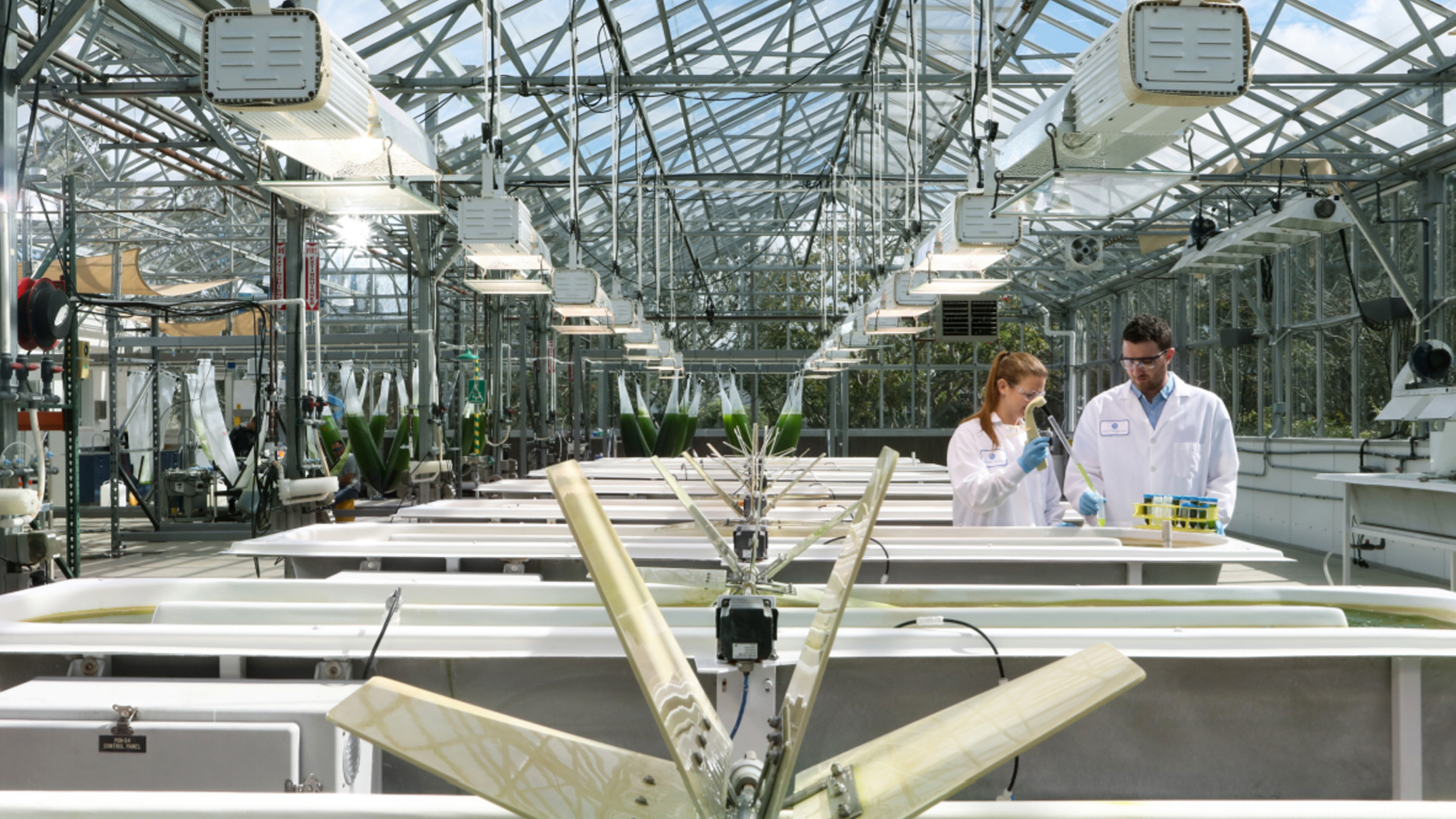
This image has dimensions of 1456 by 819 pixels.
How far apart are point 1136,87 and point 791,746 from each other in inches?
76.2

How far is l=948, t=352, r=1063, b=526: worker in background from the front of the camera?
3.37m

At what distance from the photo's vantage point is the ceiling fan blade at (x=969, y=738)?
0.73m

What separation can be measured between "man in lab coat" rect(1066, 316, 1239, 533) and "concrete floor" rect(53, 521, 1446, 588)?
141 inches

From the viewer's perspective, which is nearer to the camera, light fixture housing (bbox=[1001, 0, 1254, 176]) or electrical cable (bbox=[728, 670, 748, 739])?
electrical cable (bbox=[728, 670, 748, 739])

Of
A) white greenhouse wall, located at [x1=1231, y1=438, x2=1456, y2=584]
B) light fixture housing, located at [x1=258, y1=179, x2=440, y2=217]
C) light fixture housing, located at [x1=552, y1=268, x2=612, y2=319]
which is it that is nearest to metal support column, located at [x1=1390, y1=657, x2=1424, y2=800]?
light fixture housing, located at [x1=258, y1=179, x2=440, y2=217]

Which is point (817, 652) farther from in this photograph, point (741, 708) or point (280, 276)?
point (280, 276)

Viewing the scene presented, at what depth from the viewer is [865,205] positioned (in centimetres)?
1422

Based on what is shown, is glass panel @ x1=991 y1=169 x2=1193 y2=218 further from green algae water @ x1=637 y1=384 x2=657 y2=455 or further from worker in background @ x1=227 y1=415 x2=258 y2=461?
worker in background @ x1=227 y1=415 x2=258 y2=461

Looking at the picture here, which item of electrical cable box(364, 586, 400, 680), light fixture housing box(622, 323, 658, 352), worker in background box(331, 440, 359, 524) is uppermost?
light fixture housing box(622, 323, 658, 352)

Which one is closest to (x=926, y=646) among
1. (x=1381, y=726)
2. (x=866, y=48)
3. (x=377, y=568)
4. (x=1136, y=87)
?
(x=1381, y=726)

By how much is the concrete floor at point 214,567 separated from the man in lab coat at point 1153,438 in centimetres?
358

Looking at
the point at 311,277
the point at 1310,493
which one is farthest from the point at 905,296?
the point at 1310,493

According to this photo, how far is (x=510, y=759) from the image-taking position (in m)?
0.77

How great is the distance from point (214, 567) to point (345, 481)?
277 cm
